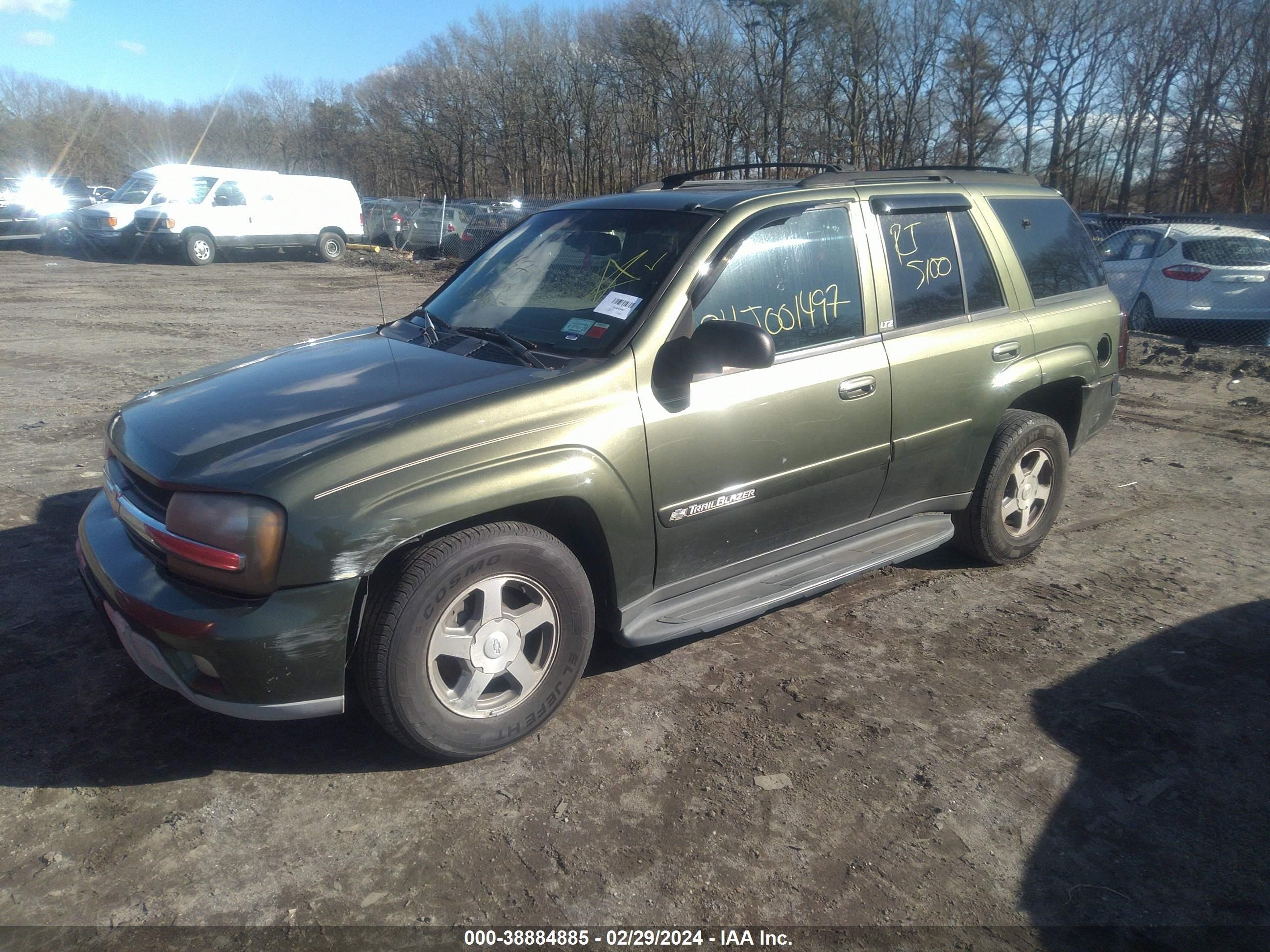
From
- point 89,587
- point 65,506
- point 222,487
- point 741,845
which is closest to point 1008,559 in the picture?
Answer: point 741,845

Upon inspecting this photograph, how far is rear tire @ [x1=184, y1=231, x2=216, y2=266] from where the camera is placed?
21.9m

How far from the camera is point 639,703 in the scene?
11.5 ft

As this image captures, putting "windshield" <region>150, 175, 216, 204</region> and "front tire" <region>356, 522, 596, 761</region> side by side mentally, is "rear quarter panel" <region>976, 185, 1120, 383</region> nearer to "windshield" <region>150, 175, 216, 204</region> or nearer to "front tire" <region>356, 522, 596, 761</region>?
"front tire" <region>356, 522, 596, 761</region>

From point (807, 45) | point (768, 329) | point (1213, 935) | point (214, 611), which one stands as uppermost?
point (807, 45)

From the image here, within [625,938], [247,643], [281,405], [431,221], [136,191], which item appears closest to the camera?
[625,938]

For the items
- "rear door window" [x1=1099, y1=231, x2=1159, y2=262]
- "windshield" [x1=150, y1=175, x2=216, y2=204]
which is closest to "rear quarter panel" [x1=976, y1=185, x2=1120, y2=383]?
"rear door window" [x1=1099, y1=231, x2=1159, y2=262]

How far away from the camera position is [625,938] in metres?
2.38

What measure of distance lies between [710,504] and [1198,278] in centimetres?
1111

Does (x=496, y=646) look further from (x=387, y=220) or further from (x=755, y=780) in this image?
(x=387, y=220)

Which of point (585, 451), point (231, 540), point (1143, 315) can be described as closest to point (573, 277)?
point (585, 451)

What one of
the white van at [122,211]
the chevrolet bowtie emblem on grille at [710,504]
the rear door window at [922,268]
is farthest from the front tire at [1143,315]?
the white van at [122,211]

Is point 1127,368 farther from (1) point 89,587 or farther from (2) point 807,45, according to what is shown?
(2) point 807,45

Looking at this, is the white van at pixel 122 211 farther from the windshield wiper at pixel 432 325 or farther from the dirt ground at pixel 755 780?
the windshield wiper at pixel 432 325

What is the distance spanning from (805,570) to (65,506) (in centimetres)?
429
